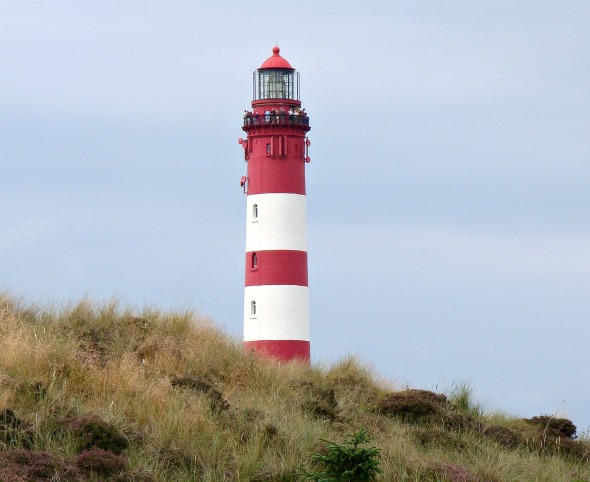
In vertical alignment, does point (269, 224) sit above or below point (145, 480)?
above

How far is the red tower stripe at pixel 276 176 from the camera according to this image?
28.1 m

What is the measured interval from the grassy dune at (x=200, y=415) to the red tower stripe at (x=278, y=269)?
9.07 m

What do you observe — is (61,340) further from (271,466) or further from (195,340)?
(271,466)

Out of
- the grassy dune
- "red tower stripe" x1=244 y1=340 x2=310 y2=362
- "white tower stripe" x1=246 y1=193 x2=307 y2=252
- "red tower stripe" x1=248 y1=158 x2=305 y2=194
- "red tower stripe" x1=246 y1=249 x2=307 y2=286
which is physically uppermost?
"red tower stripe" x1=248 y1=158 x2=305 y2=194

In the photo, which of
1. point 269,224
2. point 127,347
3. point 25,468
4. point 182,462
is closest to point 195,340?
point 127,347

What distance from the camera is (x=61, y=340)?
16203mm

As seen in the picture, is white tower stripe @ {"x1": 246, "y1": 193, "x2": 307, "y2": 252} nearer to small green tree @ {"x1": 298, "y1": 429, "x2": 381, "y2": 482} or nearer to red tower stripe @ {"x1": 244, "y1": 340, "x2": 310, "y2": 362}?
red tower stripe @ {"x1": 244, "y1": 340, "x2": 310, "y2": 362}

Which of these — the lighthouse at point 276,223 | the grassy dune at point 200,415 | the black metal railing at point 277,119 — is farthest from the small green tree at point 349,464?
the black metal railing at point 277,119

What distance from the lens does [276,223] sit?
2791cm

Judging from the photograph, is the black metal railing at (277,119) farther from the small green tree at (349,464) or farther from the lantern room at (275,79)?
the small green tree at (349,464)

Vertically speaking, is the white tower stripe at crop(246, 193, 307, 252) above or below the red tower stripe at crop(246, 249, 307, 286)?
above

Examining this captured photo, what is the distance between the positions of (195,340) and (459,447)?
4375mm

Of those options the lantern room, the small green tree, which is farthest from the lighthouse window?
the small green tree

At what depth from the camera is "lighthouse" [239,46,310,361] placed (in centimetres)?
2759
